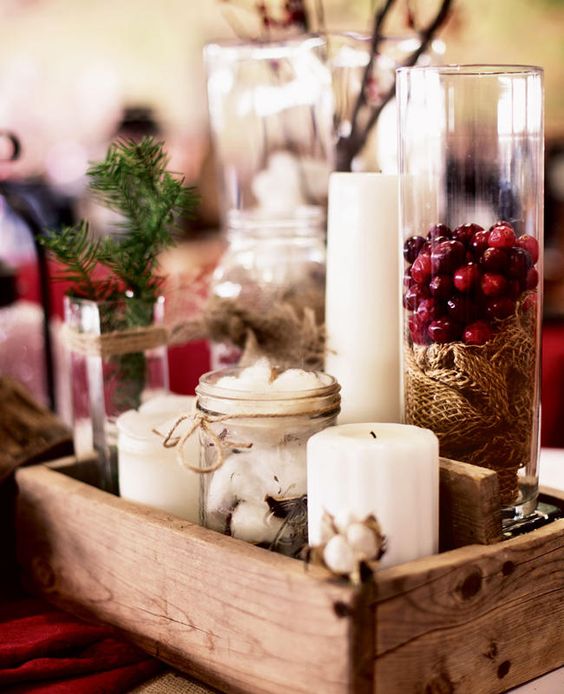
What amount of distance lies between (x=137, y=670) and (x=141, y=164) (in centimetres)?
39

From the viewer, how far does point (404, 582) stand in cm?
54

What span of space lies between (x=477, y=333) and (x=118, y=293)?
0.33 metres

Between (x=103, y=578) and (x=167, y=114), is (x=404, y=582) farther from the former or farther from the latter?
(x=167, y=114)

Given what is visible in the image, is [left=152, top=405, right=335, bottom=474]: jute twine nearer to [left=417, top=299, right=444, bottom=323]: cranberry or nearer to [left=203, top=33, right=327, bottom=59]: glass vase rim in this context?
[left=417, top=299, right=444, bottom=323]: cranberry

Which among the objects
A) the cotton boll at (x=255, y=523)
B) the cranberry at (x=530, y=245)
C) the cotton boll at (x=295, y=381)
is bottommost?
the cotton boll at (x=255, y=523)

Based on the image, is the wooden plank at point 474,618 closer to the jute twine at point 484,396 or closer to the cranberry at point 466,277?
the jute twine at point 484,396

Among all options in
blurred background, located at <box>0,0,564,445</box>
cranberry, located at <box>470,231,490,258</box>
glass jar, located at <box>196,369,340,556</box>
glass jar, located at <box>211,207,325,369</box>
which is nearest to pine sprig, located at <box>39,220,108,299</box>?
glass jar, located at <box>211,207,325,369</box>

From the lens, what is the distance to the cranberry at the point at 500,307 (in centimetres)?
62

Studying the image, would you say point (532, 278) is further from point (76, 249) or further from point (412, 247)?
point (76, 249)

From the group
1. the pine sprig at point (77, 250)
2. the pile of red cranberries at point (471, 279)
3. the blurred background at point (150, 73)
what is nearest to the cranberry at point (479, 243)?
the pile of red cranberries at point (471, 279)

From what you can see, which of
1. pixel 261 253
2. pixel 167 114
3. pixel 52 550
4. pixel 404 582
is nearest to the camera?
pixel 404 582

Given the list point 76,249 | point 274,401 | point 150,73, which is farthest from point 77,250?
point 150,73

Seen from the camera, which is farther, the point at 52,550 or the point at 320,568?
the point at 52,550

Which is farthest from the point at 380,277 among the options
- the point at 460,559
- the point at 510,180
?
the point at 460,559
